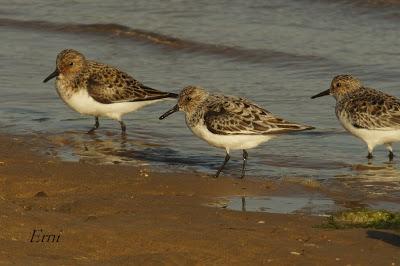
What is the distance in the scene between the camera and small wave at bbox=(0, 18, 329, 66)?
1973 centimetres

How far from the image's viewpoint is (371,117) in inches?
560

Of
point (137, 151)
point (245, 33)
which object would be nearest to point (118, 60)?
point (245, 33)

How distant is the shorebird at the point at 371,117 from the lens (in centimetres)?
1404

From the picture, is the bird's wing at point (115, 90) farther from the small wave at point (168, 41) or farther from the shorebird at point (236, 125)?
the small wave at point (168, 41)

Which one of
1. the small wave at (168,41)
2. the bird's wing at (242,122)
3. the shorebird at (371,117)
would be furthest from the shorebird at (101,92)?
the small wave at (168,41)

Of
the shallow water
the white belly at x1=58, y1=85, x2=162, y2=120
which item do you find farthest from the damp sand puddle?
the white belly at x1=58, y1=85, x2=162, y2=120

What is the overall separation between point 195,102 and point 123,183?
6.97ft

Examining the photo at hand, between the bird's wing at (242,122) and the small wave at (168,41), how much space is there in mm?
6746

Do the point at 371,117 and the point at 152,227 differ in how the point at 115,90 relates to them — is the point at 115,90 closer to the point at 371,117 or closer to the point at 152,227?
the point at 371,117

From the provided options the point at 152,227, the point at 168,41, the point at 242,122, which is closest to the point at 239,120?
the point at 242,122

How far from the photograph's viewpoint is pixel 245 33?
21625mm

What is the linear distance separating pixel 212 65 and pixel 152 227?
1091 cm

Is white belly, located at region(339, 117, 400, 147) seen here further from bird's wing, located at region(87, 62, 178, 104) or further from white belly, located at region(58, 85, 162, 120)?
white belly, located at region(58, 85, 162, 120)

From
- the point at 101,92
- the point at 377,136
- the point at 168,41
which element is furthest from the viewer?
the point at 168,41
